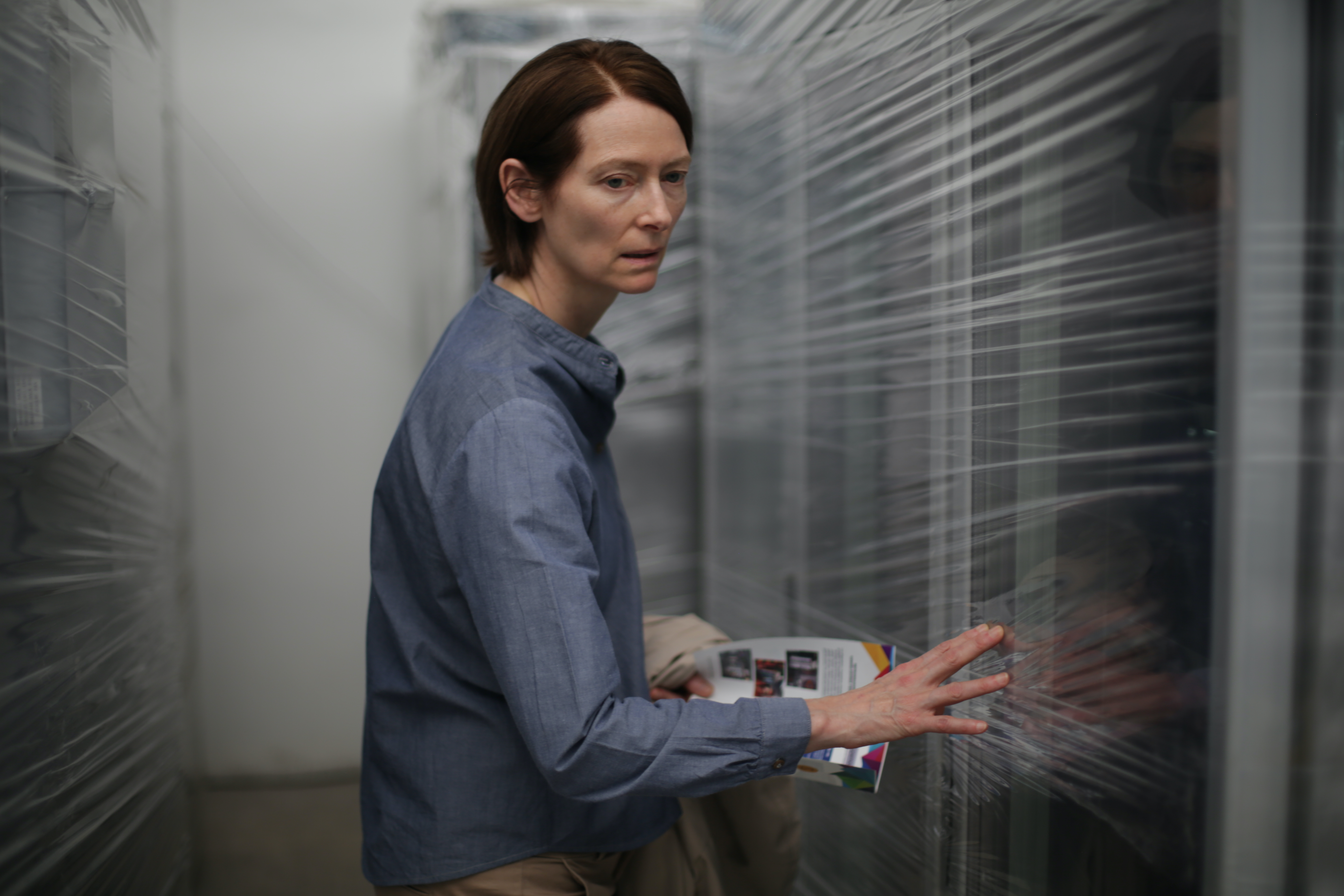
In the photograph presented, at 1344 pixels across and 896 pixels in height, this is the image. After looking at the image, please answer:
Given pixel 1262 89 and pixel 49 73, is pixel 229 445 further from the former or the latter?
pixel 1262 89

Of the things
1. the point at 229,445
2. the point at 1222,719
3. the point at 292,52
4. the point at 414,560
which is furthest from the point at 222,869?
the point at 1222,719

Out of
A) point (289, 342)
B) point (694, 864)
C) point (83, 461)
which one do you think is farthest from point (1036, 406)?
point (289, 342)

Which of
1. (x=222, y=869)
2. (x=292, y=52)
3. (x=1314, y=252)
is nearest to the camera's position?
(x=1314, y=252)

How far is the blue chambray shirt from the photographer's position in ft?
2.04

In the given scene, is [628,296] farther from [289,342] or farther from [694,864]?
[694,864]

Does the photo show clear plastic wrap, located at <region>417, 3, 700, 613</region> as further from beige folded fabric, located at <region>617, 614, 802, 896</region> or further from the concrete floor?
the concrete floor

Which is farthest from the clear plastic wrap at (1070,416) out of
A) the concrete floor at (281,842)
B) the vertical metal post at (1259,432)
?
the concrete floor at (281,842)

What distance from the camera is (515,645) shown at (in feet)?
2.05

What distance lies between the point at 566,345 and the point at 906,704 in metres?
0.40

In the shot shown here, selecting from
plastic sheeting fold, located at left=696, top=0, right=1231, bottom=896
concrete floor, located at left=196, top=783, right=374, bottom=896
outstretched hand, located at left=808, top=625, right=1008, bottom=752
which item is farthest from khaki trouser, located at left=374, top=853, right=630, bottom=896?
concrete floor, located at left=196, top=783, right=374, bottom=896

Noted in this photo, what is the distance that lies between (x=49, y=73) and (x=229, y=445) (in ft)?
3.44

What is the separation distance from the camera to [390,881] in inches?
30.5

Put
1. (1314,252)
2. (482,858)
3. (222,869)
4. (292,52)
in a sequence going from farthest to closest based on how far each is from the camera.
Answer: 1. (292,52)
2. (222,869)
3. (482,858)
4. (1314,252)

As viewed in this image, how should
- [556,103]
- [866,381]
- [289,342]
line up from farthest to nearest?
1. [289,342]
2. [866,381]
3. [556,103]
